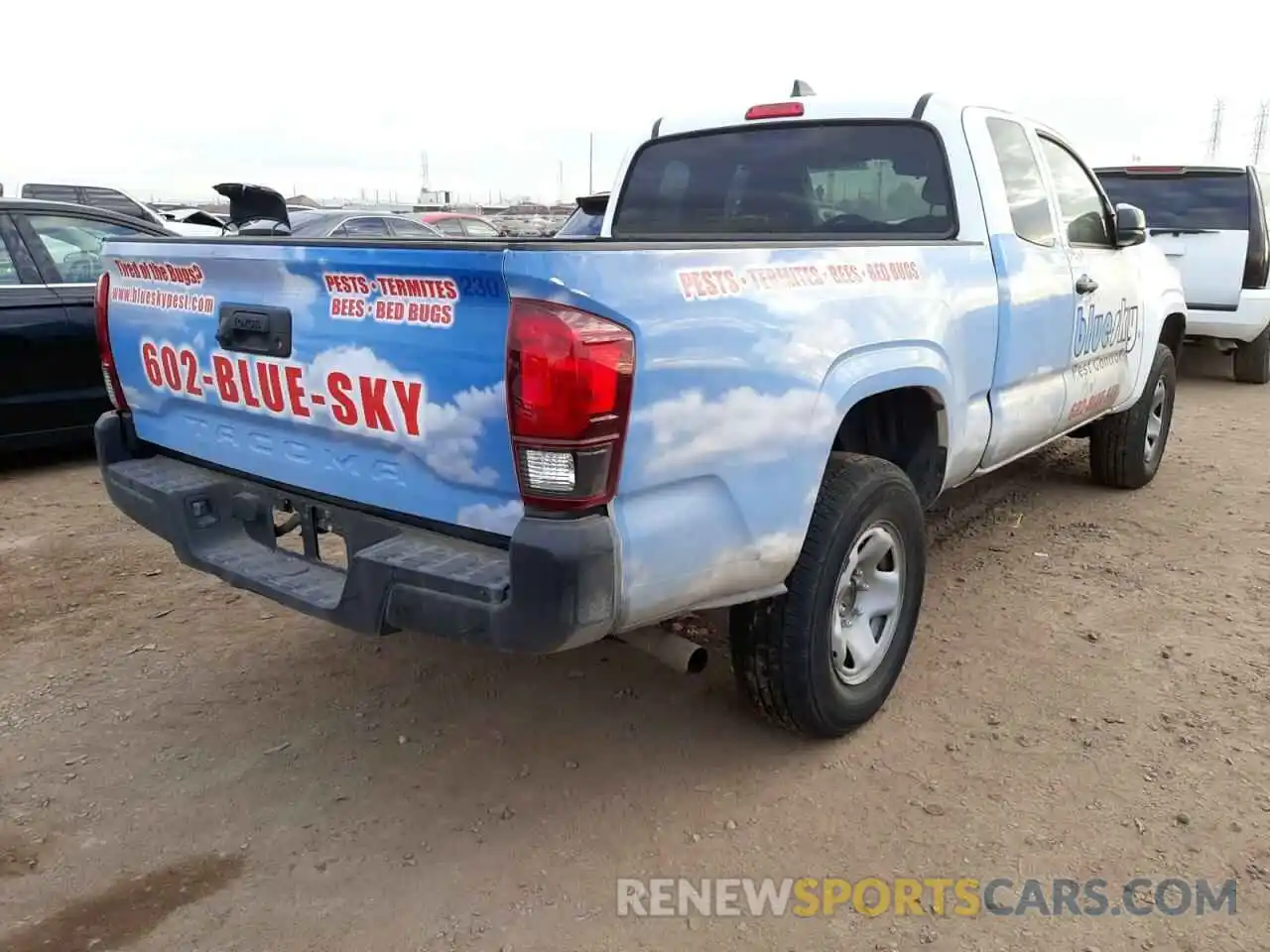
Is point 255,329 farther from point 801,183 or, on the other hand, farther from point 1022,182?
point 1022,182

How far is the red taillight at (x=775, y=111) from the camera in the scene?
3959 millimetres

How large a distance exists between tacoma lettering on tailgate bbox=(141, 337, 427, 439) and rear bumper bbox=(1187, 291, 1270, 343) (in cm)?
854

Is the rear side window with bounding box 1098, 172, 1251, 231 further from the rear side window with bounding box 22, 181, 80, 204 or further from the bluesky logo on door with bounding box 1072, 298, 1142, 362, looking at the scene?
the rear side window with bounding box 22, 181, 80, 204

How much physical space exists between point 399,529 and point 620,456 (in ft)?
2.26

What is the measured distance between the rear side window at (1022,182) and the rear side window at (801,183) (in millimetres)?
361

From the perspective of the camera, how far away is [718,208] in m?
4.11

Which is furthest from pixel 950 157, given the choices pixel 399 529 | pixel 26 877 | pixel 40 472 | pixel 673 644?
pixel 40 472

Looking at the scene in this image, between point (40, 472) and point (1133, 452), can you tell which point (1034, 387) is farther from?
point (40, 472)

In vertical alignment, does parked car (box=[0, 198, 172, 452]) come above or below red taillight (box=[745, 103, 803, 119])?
below

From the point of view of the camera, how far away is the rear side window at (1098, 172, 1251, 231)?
879 cm

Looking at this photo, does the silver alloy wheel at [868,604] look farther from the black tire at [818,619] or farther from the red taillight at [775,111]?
the red taillight at [775,111]

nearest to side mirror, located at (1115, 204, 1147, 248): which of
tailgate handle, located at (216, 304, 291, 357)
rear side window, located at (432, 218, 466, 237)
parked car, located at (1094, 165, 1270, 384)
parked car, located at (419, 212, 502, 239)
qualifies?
tailgate handle, located at (216, 304, 291, 357)

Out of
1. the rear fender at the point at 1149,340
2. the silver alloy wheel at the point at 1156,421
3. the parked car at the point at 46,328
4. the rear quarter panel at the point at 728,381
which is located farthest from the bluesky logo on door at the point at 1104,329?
the parked car at the point at 46,328

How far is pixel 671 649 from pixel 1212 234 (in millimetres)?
8257
